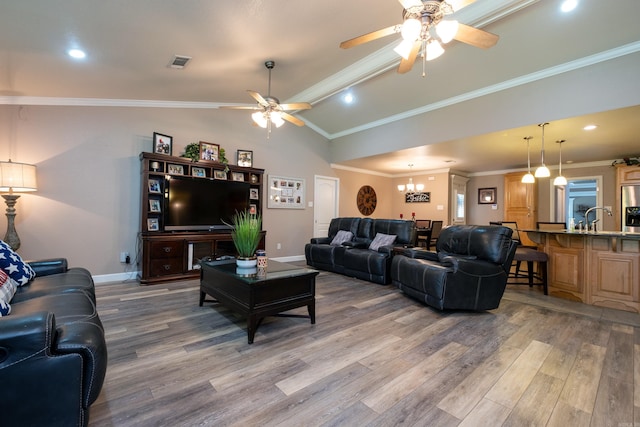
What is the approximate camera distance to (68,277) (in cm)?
248

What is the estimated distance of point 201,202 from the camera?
4.88m

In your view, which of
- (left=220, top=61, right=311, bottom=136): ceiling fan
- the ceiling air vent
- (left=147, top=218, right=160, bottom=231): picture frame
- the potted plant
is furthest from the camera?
(left=147, top=218, right=160, bottom=231): picture frame

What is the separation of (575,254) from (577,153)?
3.01 metres

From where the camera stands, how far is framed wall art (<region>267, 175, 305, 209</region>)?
6324mm

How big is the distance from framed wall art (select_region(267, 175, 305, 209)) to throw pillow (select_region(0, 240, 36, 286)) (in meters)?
4.20

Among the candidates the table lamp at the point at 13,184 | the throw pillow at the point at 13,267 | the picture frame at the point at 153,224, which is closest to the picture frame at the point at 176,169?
the picture frame at the point at 153,224

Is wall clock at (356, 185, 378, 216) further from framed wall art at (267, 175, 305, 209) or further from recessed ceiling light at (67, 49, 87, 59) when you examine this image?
recessed ceiling light at (67, 49, 87, 59)

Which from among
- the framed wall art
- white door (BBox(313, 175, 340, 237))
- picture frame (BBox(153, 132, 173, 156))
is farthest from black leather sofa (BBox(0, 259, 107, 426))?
white door (BBox(313, 175, 340, 237))

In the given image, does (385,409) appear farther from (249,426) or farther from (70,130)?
(70,130)

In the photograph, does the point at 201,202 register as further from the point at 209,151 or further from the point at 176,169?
the point at 209,151

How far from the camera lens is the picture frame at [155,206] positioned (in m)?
4.55

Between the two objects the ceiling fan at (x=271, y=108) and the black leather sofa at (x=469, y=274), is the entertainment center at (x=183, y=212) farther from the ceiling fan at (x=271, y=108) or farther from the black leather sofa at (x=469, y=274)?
the black leather sofa at (x=469, y=274)

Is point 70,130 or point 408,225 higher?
point 70,130

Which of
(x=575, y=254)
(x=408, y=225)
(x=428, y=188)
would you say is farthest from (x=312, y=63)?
(x=428, y=188)
